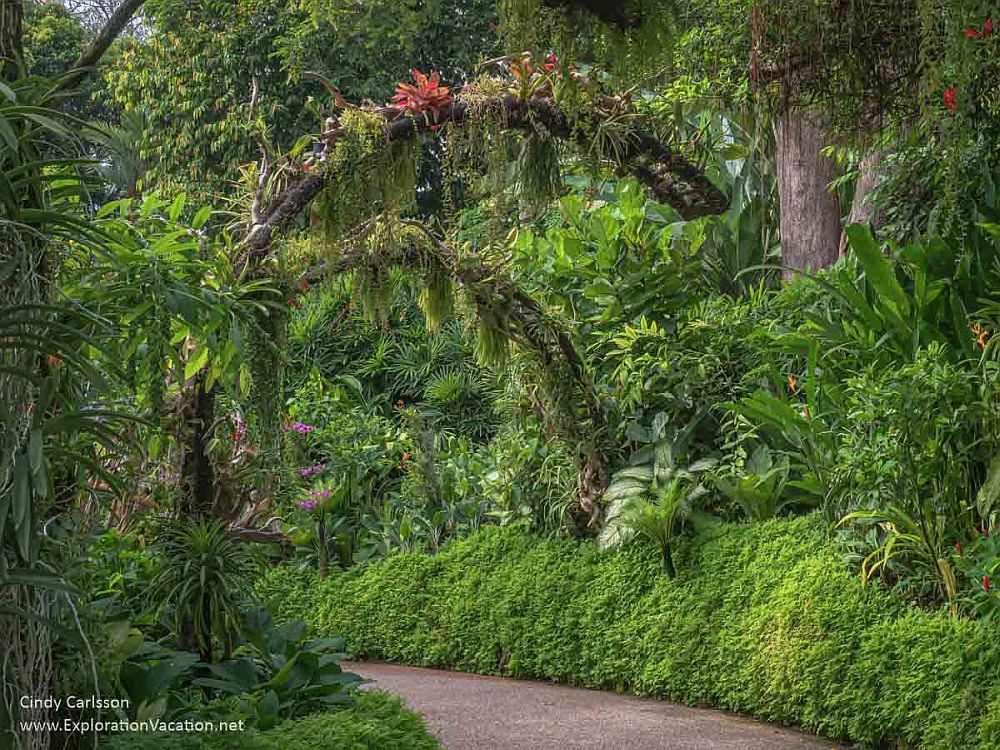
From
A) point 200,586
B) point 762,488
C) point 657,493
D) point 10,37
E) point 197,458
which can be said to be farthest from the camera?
point 657,493

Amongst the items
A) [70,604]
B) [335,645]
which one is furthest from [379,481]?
[70,604]

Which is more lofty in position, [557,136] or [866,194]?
[557,136]

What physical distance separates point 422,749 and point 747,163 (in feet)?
18.2

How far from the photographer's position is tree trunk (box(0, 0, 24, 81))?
3.21 meters

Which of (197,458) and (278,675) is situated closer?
(278,675)

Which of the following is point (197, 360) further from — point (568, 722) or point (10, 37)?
point (568, 722)

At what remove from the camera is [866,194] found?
23.2 ft

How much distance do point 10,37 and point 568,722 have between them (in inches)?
153

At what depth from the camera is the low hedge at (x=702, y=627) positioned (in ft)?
15.8

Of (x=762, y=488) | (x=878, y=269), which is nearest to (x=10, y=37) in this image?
(x=878, y=269)

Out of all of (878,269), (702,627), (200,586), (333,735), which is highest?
(878,269)

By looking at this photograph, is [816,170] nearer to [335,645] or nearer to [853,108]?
[853,108]

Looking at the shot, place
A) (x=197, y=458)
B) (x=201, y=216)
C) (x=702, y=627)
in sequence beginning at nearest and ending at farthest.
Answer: (x=201, y=216) → (x=197, y=458) → (x=702, y=627)

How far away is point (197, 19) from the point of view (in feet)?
51.2
